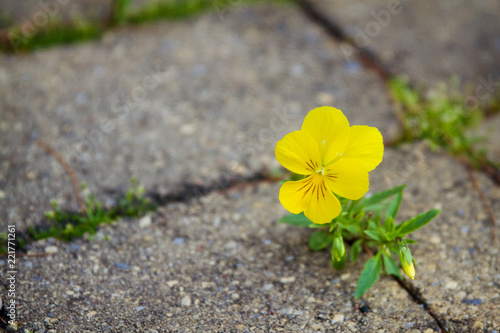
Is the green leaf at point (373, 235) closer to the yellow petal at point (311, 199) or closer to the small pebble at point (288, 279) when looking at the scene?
the yellow petal at point (311, 199)

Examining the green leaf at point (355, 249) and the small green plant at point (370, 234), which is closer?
the small green plant at point (370, 234)

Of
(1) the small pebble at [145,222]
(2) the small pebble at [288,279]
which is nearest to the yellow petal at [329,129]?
(2) the small pebble at [288,279]

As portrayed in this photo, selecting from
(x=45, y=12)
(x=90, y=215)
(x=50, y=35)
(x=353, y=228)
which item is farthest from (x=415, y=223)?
(x=45, y=12)

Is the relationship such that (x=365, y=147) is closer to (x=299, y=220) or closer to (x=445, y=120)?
(x=299, y=220)

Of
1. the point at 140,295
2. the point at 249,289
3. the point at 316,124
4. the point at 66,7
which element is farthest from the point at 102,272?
the point at 66,7

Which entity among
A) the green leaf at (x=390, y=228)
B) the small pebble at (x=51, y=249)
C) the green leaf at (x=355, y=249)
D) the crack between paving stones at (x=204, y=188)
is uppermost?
the green leaf at (x=390, y=228)

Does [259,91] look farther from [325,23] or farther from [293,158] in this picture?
[293,158]
